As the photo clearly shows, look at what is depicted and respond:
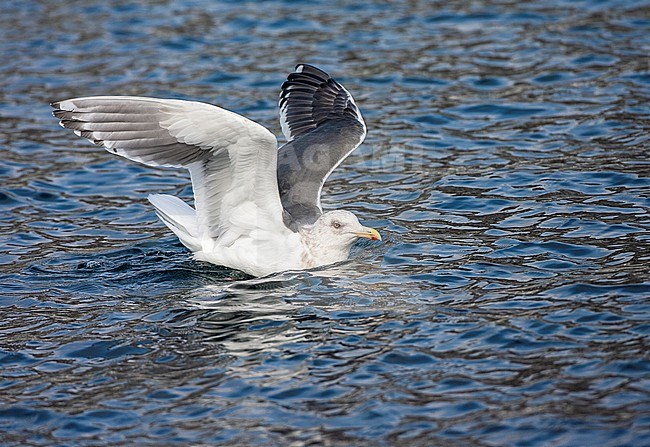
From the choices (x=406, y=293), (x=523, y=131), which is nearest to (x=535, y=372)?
(x=406, y=293)

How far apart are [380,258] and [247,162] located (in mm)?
1683

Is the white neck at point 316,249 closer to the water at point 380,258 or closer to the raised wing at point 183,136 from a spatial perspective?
the water at point 380,258

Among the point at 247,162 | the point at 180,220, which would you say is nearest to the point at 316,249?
the point at 247,162

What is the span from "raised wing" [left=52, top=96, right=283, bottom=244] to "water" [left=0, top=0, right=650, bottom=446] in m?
1.03

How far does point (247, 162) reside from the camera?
819 centimetres

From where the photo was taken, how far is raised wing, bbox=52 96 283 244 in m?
7.74

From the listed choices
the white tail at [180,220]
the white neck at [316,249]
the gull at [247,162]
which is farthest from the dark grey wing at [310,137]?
the white tail at [180,220]

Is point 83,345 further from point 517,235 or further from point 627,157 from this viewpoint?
point 627,157

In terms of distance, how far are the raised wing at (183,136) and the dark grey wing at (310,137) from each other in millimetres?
885

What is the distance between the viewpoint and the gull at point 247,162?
7.86m

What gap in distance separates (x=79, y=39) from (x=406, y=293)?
10137 mm

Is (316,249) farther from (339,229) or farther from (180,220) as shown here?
(180,220)

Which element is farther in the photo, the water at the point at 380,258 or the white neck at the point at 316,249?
the white neck at the point at 316,249

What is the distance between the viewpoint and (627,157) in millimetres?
10805
